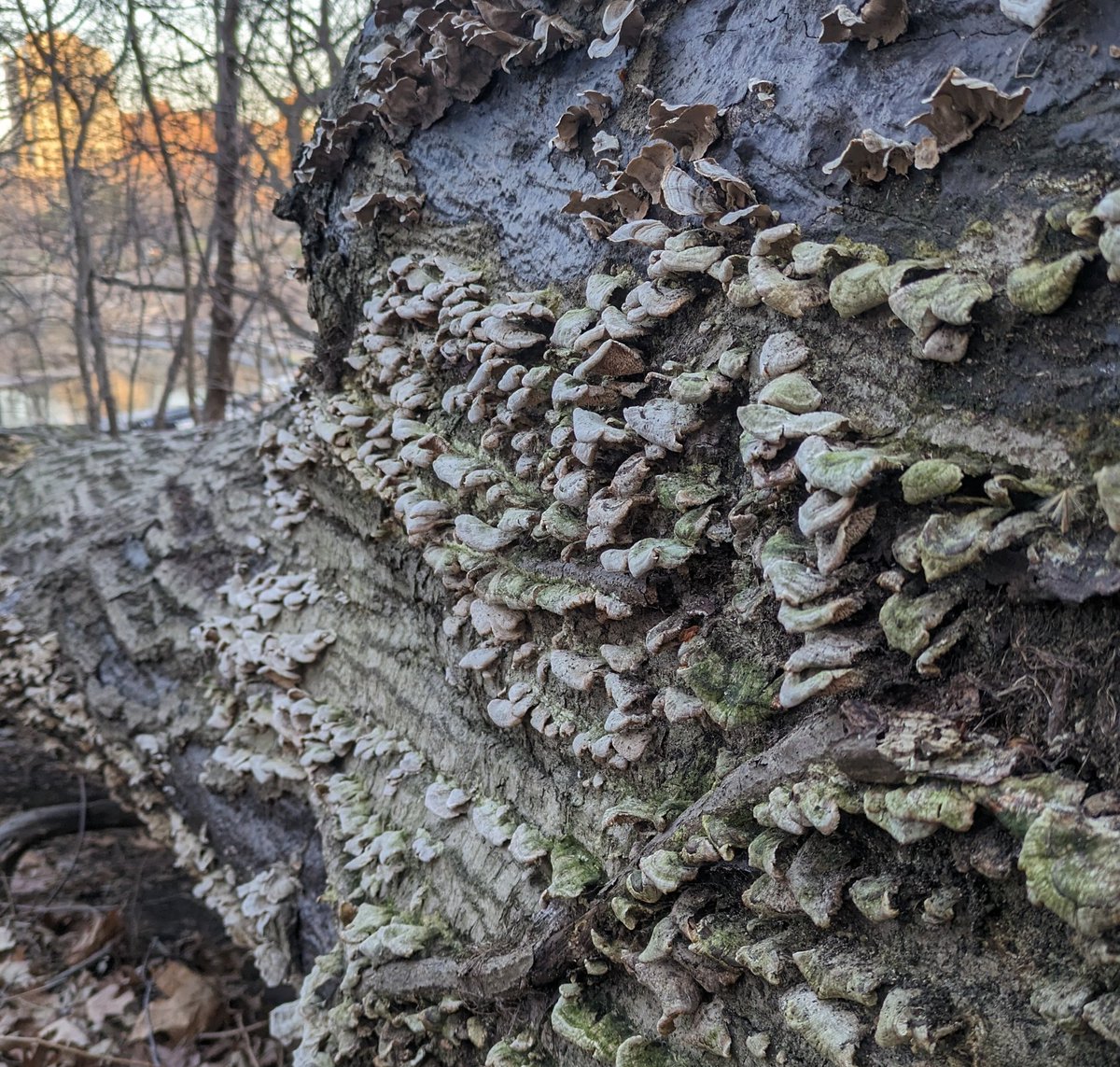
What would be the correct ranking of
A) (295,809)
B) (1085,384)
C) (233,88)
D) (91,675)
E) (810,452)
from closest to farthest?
(1085,384) → (810,452) → (295,809) → (91,675) → (233,88)

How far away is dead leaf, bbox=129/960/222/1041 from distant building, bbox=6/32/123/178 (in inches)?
211

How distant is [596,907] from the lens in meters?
1.43

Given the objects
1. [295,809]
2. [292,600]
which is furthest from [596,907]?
[292,600]

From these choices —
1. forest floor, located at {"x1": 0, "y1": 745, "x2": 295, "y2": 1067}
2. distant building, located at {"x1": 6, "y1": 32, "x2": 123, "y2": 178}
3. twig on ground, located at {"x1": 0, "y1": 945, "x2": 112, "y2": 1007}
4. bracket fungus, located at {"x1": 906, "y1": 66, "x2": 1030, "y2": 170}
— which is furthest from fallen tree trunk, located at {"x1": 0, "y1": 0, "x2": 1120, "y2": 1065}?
distant building, located at {"x1": 6, "y1": 32, "x2": 123, "y2": 178}

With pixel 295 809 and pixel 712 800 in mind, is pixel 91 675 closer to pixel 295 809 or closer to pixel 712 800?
pixel 295 809

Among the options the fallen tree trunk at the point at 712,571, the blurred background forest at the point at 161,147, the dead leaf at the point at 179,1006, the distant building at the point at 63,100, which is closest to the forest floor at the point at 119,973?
the dead leaf at the point at 179,1006

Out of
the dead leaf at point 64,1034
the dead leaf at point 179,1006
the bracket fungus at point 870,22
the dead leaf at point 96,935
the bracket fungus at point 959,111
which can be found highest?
the bracket fungus at point 870,22

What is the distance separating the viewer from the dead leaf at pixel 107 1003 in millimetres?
3250

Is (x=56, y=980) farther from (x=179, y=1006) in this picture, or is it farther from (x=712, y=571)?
(x=712, y=571)

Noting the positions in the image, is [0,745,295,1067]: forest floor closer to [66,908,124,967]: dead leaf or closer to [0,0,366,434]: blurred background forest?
[66,908,124,967]: dead leaf

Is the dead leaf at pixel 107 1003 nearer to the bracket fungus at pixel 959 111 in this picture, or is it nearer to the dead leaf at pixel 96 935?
the dead leaf at pixel 96 935

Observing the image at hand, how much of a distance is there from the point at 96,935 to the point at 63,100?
6.45 meters

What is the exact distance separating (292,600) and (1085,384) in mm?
2091

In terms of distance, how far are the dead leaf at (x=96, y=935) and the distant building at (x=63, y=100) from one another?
5.04 meters
